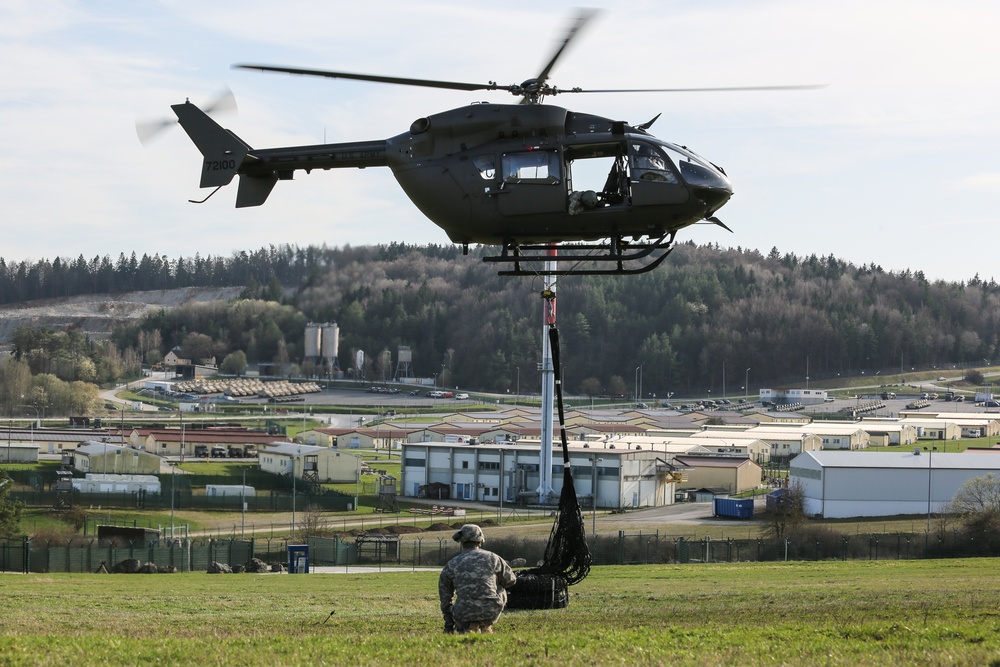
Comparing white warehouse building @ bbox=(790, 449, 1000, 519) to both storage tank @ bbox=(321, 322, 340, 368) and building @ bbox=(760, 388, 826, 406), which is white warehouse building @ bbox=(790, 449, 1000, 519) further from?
building @ bbox=(760, 388, 826, 406)

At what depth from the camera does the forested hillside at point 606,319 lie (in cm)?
10831

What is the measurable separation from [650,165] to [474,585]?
701 cm

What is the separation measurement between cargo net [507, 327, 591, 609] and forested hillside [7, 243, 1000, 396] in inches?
3179

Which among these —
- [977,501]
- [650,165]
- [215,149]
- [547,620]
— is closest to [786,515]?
[977,501]

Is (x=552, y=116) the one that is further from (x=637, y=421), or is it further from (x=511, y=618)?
(x=637, y=421)

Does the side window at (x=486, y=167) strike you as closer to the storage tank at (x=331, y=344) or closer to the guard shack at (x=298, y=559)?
the guard shack at (x=298, y=559)

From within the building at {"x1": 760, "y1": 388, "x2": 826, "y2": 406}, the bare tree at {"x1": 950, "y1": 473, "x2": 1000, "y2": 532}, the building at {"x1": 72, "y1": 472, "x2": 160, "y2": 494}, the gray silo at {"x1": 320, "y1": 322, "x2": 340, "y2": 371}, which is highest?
the gray silo at {"x1": 320, "y1": 322, "x2": 340, "y2": 371}

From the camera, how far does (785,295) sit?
144 metres

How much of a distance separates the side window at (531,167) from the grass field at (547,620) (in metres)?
5.59

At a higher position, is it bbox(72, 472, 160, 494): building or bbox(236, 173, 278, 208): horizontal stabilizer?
bbox(236, 173, 278, 208): horizontal stabilizer

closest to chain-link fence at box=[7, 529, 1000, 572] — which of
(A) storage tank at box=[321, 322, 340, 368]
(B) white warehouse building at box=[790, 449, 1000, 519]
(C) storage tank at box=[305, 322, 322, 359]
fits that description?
(B) white warehouse building at box=[790, 449, 1000, 519]

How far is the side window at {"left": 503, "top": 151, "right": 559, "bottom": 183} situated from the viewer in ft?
49.6

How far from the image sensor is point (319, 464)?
217 feet

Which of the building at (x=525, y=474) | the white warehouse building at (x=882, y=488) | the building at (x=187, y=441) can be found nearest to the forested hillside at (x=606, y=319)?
the building at (x=187, y=441)
